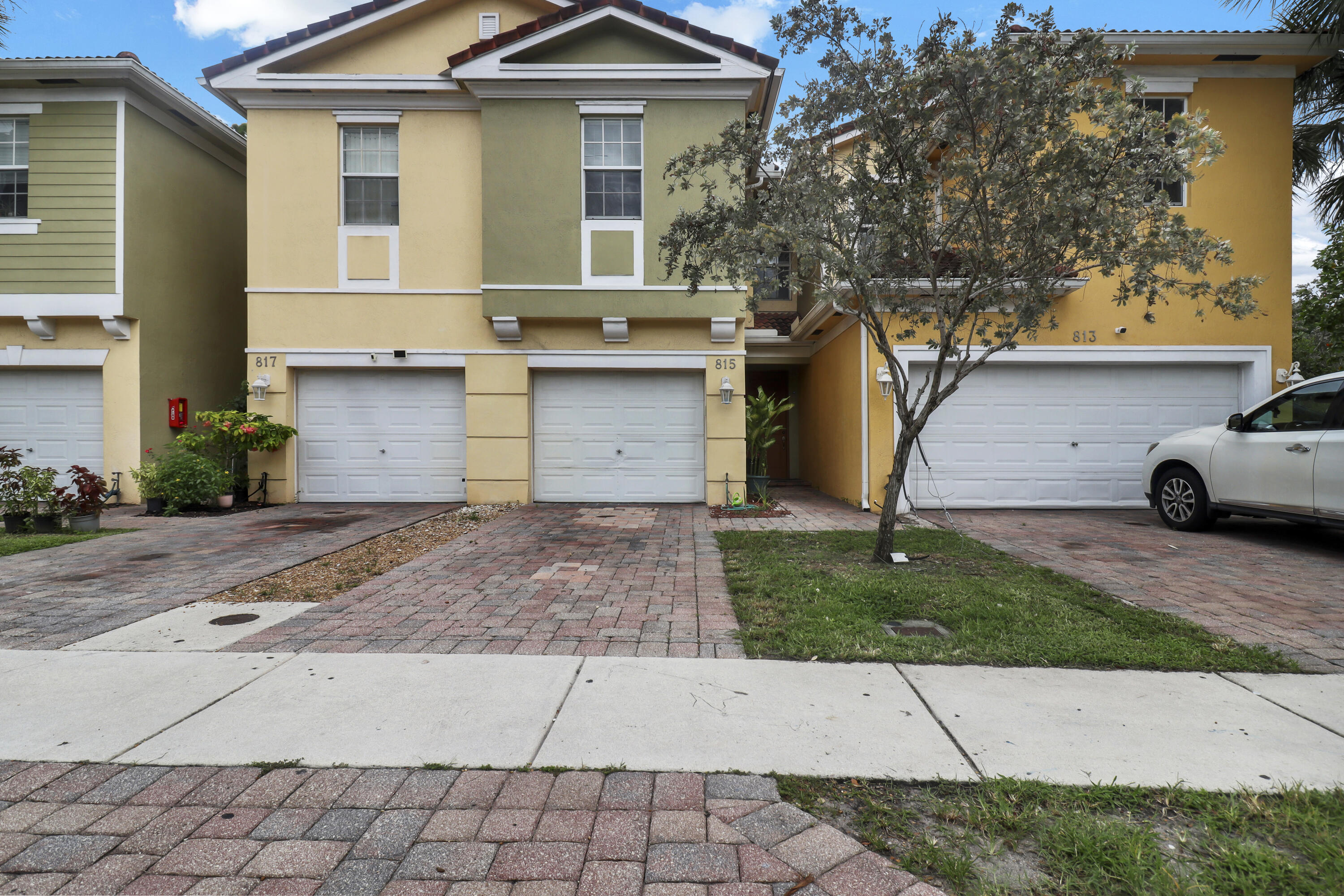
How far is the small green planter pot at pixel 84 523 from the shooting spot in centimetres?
816

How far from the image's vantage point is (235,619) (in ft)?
14.4

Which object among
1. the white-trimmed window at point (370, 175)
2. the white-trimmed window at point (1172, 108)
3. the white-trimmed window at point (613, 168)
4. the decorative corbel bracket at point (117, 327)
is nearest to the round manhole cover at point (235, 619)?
the white-trimmed window at point (613, 168)

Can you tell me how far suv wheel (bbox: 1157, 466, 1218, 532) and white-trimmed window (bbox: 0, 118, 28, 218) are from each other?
17.1 meters

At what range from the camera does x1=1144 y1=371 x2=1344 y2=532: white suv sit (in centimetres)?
630

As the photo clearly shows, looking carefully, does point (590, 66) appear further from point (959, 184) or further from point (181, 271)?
point (181, 271)

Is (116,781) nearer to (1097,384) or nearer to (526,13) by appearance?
(1097,384)

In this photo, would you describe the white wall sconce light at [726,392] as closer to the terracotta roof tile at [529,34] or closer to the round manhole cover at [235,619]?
the terracotta roof tile at [529,34]

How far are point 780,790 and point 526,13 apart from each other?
1275cm

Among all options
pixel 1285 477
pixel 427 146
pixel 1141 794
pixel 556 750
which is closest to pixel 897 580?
pixel 1141 794

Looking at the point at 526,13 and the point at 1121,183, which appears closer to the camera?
the point at 1121,183

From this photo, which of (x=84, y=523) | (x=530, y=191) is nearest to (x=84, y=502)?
(x=84, y=523)

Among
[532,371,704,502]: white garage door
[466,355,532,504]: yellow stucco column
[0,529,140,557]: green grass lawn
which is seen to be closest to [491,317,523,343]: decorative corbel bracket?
[466,355,532,504]: yellow stucco column

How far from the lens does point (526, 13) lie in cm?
1117

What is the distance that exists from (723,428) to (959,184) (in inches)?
212
